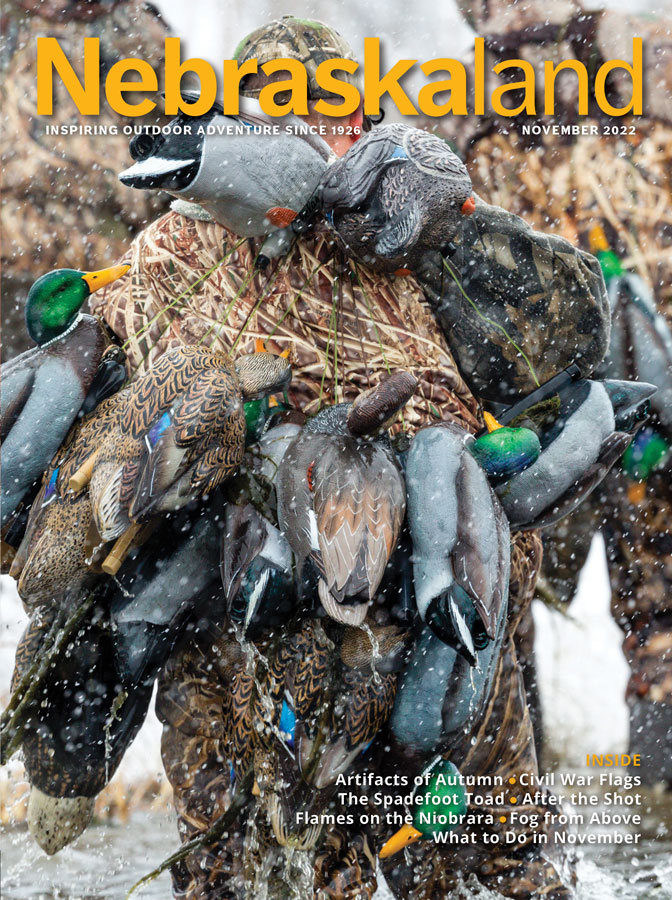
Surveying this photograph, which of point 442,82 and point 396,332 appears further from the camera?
point 442,82

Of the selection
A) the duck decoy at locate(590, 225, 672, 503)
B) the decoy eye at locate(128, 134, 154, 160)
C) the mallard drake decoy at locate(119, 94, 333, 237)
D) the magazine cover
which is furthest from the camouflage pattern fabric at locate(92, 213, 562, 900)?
the duck decoy at locate(590, 225, 672, 503)

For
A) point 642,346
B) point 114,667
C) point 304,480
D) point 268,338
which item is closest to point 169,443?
point 304,480

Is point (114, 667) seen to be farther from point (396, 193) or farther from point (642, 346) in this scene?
point (642, 346)

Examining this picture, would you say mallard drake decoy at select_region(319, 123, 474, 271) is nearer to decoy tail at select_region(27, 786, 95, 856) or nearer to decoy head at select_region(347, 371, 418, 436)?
decoy head at select_region(347, 371, 418, 436)

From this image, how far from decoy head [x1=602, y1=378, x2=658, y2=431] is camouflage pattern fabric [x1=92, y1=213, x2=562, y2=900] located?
0.61 feet

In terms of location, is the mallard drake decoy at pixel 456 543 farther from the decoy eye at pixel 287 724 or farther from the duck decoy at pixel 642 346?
the duck decoy at pixel 642 346

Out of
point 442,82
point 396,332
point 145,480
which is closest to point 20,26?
point 442,82

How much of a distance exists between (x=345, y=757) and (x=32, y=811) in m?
0.46

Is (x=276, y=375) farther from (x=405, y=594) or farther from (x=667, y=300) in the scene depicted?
(x=667, y=300)

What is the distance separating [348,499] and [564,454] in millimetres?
308

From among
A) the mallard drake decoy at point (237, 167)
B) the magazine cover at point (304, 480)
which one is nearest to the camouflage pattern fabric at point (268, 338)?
the magazine cover at point (304, 480)

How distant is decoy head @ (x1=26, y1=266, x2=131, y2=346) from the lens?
1430 mm

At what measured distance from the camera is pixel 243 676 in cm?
138

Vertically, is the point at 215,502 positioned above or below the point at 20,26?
below
